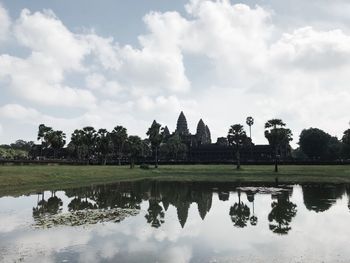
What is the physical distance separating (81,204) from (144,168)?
212 ft

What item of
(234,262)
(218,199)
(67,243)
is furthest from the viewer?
(218,199)

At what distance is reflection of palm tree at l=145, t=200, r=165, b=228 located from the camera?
26.3m

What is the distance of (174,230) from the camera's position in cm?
2366

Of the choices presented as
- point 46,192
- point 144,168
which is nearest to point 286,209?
point 46,192

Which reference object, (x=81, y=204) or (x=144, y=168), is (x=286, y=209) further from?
(x=144, y=168)

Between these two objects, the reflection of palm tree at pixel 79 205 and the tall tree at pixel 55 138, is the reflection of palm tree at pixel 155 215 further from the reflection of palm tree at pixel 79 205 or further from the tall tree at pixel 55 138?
the tall tree at pixel 55 138

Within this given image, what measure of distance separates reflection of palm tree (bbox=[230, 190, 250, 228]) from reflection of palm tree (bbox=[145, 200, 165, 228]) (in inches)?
199

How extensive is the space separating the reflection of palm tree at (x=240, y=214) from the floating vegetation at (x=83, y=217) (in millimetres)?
7537

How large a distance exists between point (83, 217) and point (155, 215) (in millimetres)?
5266

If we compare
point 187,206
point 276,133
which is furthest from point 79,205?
point 276,133

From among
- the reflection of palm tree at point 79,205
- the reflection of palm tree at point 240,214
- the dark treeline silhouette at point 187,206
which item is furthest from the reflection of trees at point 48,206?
the reflection of palm tree at point 240,214

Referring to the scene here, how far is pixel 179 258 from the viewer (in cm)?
1688

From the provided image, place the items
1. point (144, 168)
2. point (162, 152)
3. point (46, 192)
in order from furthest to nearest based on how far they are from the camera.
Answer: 1. point (162, 152)
2. point (144, 168)
3. point (46, 192)

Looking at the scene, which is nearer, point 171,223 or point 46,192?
point 171,223
